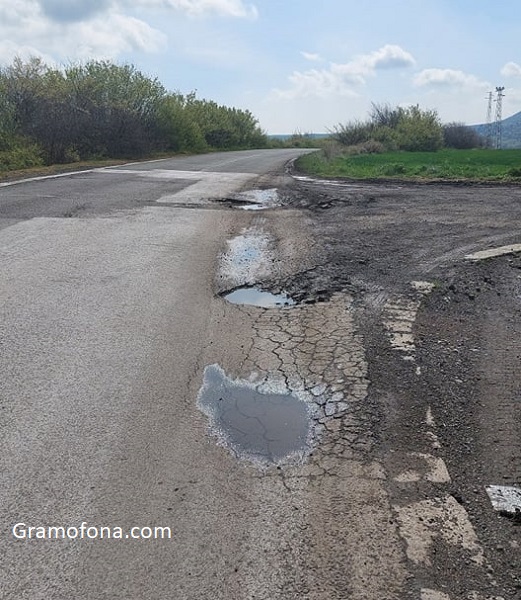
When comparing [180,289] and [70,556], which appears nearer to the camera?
[70,556]

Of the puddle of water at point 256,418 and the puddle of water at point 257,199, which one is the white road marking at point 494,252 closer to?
the puddle of water at point 256,418

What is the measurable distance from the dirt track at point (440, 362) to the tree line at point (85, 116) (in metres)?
17.0

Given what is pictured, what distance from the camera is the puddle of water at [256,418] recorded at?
3533 mm

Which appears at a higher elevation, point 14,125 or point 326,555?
point 14,125

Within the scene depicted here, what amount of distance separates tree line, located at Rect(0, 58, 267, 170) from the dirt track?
1703 centimetres

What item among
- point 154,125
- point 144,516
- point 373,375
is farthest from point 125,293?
point 154,125

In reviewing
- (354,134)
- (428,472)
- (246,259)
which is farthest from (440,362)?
(354,134)

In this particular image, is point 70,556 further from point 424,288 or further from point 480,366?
point 424,288

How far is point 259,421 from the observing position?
3.95 metres

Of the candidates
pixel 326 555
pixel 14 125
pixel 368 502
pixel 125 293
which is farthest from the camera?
pixel 14 125

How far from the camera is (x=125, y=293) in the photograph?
20.3 ft

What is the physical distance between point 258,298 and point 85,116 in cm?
2357

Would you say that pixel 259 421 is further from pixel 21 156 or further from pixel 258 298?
pixel 21 156

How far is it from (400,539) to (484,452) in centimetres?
104
